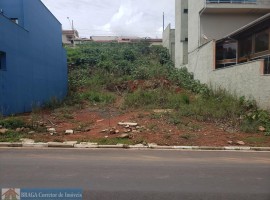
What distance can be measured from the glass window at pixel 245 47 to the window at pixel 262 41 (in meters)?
0.92

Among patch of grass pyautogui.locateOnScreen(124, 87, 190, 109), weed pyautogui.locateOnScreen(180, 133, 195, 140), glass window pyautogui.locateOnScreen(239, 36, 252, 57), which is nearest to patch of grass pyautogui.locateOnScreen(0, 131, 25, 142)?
weed pyautogui.locateOnScreen(180, 133, 195, 140)

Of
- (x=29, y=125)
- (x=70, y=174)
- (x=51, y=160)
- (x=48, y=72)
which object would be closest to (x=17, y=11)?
(x=48, y=72)

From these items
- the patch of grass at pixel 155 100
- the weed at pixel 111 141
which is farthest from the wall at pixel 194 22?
the weed at pixel 111 141

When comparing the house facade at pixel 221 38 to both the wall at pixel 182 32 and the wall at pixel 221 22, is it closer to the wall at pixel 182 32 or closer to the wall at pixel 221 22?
the wall at pixel 221 22

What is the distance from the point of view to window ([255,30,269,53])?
1994 cm

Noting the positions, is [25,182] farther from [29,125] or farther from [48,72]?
[48,72]

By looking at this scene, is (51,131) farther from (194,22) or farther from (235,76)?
(194,22)

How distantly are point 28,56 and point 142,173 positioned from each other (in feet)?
50.6

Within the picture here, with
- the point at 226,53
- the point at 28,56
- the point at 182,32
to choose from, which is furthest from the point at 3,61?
the point at 182,32

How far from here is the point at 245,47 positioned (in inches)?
905

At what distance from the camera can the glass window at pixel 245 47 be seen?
22281 mm

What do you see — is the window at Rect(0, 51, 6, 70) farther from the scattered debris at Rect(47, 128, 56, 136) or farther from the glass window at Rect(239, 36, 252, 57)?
the glass window at Rect(239, 36, 252, 57)

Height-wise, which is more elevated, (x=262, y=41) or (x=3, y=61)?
(x=262, y=41)

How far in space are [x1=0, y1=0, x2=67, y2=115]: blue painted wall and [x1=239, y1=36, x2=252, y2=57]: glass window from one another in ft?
52.6
